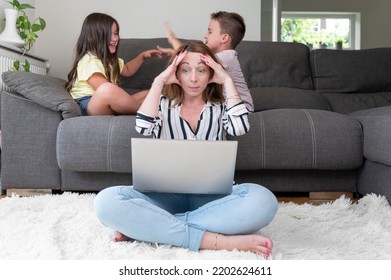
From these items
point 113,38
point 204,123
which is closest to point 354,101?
point 113,38

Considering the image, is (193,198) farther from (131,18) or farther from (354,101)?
(131,18)

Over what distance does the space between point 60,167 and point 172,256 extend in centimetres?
114

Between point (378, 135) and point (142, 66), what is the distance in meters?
1.53

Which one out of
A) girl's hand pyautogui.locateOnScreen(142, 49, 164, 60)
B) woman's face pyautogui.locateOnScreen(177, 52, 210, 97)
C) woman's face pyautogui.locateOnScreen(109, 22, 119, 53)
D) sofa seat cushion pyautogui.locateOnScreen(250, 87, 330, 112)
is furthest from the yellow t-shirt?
woman's face pyautogui.locateOnScreen(177, 52, 210, 97)

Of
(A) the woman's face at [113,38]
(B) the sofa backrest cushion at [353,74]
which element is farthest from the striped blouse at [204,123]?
(B) the sofa backrest cushion at [353,74]

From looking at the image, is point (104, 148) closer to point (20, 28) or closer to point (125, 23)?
point (20, 28)

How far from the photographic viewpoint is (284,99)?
2.91 metres

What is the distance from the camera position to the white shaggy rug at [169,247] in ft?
4.17

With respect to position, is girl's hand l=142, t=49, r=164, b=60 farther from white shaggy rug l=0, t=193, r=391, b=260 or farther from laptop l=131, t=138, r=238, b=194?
laptop l=131, t=138, r=238, b=194

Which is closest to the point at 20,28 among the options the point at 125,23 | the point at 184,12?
the point at 125,23

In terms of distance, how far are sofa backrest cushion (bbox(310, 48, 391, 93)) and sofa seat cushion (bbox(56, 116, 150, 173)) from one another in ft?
5.04

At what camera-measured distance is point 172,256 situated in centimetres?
126

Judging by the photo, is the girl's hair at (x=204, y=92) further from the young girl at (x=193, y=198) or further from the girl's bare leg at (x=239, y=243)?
the girl's bare leg at (x=239, y=243)

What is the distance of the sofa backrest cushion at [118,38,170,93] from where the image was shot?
300cm
